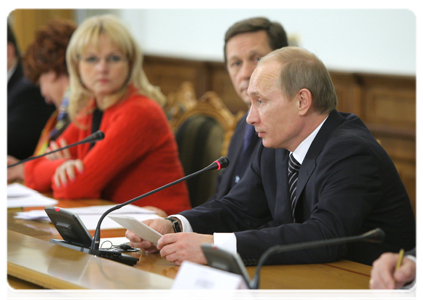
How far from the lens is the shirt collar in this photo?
6.00ft

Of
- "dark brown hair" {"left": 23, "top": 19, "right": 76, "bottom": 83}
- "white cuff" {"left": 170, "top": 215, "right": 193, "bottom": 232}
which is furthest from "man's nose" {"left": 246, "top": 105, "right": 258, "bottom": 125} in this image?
"dark brown hair" {"left": 23, "top": 19, "right": 76, "bottom": 83}

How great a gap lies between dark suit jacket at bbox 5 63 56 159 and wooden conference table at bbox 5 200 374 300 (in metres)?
2.15

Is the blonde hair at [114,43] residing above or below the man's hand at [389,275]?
above

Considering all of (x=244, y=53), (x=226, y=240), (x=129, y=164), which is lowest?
(x=129, y=164)

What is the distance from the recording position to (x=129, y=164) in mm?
2809

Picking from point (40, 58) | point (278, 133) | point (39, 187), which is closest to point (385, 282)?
point (278, 133)

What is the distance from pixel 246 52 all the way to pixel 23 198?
1.18m

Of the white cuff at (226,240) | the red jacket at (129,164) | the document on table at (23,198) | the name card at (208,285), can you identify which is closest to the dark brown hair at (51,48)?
the red jacket at (129,164)

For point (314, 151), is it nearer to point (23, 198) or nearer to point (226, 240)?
point (226, 240)

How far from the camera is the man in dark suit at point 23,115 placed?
3758 millimetres

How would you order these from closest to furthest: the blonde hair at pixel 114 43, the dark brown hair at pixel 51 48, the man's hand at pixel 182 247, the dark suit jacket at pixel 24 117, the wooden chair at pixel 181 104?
the man's hand at pixel 182 247 < the blonde hair at pixel 114 43 < the wooden chair at pixel 181 104 < the dark brown hair at pixel 51 48 < the dark suit jacket at pixel 24 117

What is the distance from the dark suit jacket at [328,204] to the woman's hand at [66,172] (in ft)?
3.04

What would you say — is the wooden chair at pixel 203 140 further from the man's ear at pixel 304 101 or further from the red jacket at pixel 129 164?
the man's ear at pixel 304 101

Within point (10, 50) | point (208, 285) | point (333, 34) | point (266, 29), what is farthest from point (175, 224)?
point (333, 34)
